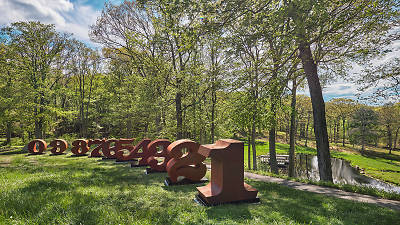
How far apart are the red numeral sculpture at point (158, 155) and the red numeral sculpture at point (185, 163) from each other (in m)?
1.66

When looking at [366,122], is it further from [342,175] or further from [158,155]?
[158,155]

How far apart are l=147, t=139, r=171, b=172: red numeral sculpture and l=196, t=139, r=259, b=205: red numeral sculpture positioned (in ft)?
→ 12.7

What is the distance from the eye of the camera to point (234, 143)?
5254 mm

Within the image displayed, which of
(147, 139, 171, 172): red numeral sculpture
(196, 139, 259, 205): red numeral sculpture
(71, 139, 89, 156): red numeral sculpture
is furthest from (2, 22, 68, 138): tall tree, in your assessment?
(196, 139, 259, 205): red numeral sculpture

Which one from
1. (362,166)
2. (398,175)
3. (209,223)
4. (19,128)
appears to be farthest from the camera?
(362,166)

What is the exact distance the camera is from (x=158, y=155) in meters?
9.35

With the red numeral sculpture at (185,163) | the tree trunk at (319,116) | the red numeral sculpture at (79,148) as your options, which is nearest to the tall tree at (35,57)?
the red numeral sculpture at (79,148)

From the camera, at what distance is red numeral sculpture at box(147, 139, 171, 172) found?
350 inches

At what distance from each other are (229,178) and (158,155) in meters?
5.17

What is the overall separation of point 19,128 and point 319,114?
28690 mm

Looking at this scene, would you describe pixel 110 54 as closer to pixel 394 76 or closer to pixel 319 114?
pixel 319 114

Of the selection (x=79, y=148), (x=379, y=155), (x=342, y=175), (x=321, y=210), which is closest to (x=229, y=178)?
(x=321, y=210)

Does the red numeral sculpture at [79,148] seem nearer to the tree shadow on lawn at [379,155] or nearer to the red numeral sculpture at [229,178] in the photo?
the red numeral sculpture at [229,178]

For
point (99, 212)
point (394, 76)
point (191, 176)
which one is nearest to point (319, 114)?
point (394, 76)
